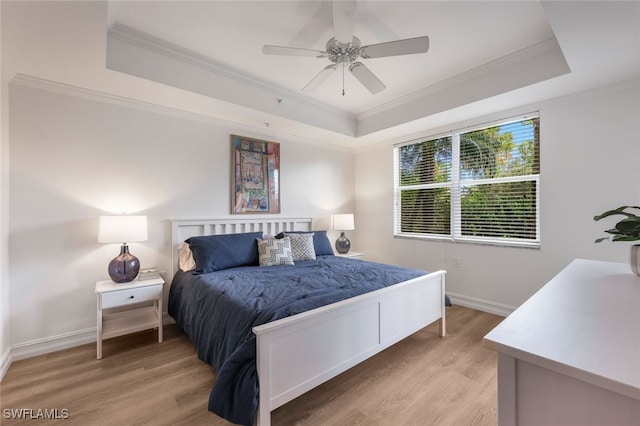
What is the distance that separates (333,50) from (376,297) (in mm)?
1906

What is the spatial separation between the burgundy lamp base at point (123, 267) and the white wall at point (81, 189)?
0.28 meters

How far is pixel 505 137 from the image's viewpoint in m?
3.14

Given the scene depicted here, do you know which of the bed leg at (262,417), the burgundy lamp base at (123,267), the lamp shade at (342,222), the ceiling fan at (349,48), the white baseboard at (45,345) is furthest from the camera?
the lamp shade at (342,222)

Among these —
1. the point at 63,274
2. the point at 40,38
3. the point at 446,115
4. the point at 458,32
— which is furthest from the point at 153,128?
the point at 446,115

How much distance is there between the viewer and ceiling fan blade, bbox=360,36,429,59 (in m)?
1.86

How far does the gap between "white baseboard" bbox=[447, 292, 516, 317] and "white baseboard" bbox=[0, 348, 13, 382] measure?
4.32m

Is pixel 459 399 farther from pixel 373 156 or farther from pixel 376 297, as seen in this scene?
pixel 373 156

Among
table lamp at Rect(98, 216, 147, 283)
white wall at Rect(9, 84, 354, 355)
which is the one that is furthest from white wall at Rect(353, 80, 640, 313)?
table lamp at Rect(98, 216, 147, 283)

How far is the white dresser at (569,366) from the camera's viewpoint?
599mm

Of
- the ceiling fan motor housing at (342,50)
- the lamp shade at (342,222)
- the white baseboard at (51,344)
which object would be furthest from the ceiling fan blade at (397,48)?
the white baseboard at (51,344)

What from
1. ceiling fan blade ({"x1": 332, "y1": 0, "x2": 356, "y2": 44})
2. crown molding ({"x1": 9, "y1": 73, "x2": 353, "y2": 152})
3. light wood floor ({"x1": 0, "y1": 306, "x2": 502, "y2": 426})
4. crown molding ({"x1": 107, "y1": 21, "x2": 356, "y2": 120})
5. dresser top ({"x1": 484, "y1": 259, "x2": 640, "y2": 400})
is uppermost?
crown molding ({"x1": 107, "y1": 21, "x2": 356, "y2": 120})

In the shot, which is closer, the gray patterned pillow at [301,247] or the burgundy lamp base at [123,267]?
the burgundy lamp base at [123,267]

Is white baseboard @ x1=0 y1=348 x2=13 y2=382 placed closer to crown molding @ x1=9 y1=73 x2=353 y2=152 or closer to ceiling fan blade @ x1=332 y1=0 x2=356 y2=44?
crown molding @ x1=9 y1=73 x2=353 y2=152

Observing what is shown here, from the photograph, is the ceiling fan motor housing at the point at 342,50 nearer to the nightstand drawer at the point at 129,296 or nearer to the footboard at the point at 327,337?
the footboard at the point at 327,337
